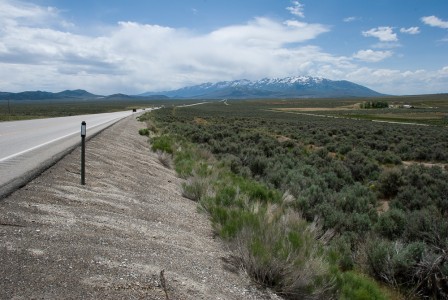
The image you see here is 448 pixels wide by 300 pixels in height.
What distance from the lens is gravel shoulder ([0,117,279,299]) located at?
12.3 ft

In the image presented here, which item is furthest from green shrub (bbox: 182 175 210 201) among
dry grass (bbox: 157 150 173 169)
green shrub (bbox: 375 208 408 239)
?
dry grass (bbox: 157 150 173 169)

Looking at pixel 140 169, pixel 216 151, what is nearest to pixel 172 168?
pixel 140 169

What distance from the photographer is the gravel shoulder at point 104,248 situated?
374 centimetres

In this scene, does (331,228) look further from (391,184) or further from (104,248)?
(391,184)

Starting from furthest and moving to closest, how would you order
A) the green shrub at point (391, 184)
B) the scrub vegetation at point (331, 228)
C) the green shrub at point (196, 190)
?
the green shrub at point (391, 184) < the green shrub at point (196, 190) < the scrub vegetation at point (331, 228)

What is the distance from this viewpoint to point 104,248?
462 cm

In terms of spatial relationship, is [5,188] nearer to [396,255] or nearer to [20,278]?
[20,278]

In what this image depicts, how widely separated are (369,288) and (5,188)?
582cm

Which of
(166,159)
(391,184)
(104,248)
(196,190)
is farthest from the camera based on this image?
(166,159)

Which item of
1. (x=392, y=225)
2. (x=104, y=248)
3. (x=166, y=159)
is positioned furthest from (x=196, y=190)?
(x=166, y=159)

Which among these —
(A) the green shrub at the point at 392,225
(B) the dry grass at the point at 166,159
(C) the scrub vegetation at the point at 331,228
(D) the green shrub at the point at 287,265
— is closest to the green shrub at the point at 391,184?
(C) the scrub vegetation at the point at 331,228

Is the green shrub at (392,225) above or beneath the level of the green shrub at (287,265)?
beneath

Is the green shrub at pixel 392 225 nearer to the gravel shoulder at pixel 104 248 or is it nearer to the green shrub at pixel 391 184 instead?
→ the gravel shoulder at pixel 104 248

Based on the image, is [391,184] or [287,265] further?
[391,184]
